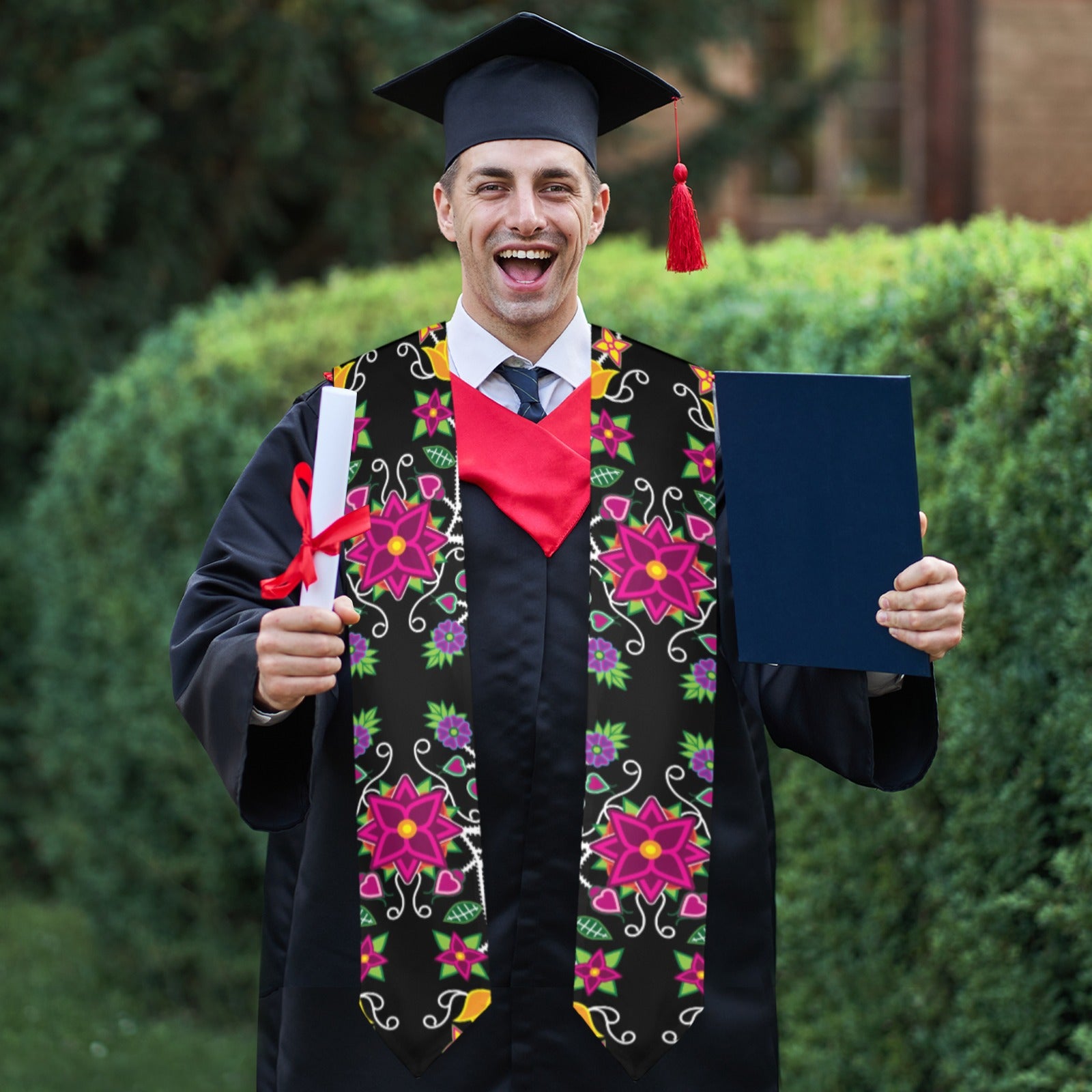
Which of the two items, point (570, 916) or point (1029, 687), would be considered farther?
point (1029, 687)

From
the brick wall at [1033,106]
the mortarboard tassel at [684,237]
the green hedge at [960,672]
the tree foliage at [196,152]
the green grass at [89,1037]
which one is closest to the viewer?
the mortarboard tassel at [684,237]

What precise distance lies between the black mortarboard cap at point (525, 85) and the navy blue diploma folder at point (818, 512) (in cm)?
56

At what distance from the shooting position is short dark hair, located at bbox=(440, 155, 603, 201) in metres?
2.43

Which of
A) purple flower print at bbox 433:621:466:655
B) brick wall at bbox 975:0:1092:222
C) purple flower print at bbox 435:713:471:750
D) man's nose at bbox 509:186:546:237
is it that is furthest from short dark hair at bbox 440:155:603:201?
brick wall at bbox 975:0:1092:222

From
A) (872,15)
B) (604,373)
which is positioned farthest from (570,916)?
(872,15)

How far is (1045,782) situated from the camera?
3109 mm

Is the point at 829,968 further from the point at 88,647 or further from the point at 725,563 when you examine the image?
the point at 88,647

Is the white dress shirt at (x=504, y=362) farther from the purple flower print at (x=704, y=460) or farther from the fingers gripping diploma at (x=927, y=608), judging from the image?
the fingers gripping diploma at (x=927, y=608)

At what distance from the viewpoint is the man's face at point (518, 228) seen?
2.34 meters

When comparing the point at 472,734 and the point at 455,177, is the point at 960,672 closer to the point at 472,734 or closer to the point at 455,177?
the point at 472,734

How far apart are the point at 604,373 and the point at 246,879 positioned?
3885mm

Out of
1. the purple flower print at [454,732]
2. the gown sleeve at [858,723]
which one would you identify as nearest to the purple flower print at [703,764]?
the gown sleeve at [858,723]

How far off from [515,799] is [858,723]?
1.75 feet

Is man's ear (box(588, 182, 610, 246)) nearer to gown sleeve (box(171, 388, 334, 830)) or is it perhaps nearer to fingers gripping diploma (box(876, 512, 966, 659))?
gown sleeve (box(171, 388, 334, 830))
